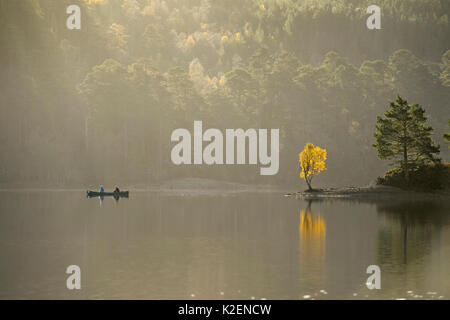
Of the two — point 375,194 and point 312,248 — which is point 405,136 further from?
point 312,248

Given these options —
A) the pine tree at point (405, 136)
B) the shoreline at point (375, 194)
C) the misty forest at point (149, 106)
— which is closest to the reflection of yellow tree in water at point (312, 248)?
the shoreline at point (375, 194)

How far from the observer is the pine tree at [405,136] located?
94312mm

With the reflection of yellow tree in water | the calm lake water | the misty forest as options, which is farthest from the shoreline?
the misty forest

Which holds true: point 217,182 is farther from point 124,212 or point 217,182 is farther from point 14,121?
point 124,212

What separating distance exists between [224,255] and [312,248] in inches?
221

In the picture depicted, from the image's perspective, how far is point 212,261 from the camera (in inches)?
1267

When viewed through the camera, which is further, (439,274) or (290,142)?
(290,142)

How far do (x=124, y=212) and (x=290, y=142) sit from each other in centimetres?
11446

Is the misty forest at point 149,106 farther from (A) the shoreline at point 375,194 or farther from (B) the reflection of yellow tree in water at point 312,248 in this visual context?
(B) the reflection of yellow tree in water at point 312,248

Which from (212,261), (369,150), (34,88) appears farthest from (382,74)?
(212,261)

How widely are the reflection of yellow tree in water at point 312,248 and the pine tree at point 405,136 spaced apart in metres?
43.0

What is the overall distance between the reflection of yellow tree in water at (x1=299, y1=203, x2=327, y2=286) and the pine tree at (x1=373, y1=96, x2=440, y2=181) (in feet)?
141

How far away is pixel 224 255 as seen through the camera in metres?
34.4

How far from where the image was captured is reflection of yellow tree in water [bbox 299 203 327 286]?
1123 inches
